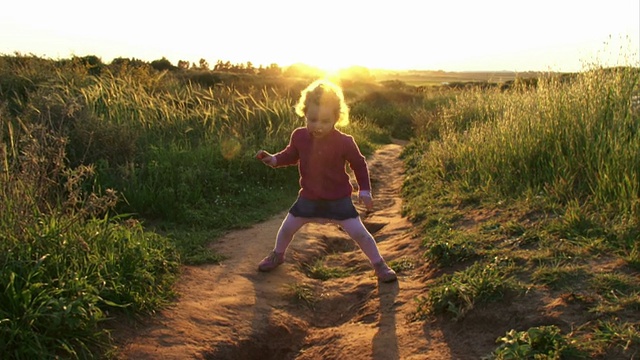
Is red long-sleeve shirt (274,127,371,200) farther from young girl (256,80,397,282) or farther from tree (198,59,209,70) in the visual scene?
tree (198,59,209,70)

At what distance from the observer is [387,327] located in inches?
155

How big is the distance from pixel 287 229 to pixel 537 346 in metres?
2.46

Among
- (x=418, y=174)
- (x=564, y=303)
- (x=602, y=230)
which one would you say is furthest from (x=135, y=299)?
(x=418, y=174)

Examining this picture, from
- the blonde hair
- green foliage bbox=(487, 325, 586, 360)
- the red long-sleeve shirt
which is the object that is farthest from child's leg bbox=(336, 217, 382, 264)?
green foliage bbox=(487, 325, 586, 360)

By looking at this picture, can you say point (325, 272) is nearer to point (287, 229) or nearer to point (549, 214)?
point (287, 229)

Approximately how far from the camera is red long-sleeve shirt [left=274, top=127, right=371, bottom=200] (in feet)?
15.4

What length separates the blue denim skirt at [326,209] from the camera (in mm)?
4707

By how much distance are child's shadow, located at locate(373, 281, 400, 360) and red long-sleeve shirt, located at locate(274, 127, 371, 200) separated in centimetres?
85

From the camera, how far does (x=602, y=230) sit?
4406 millimetres

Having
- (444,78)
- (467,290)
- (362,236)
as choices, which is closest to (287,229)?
(362,236)

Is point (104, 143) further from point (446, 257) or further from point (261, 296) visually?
point (446, 257)

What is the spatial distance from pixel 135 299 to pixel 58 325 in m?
0.72

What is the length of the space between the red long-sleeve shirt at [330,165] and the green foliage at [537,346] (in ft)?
6.14

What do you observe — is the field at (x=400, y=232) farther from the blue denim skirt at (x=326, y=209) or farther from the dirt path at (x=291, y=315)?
the blue denim skirt at (x=326, y=209)
